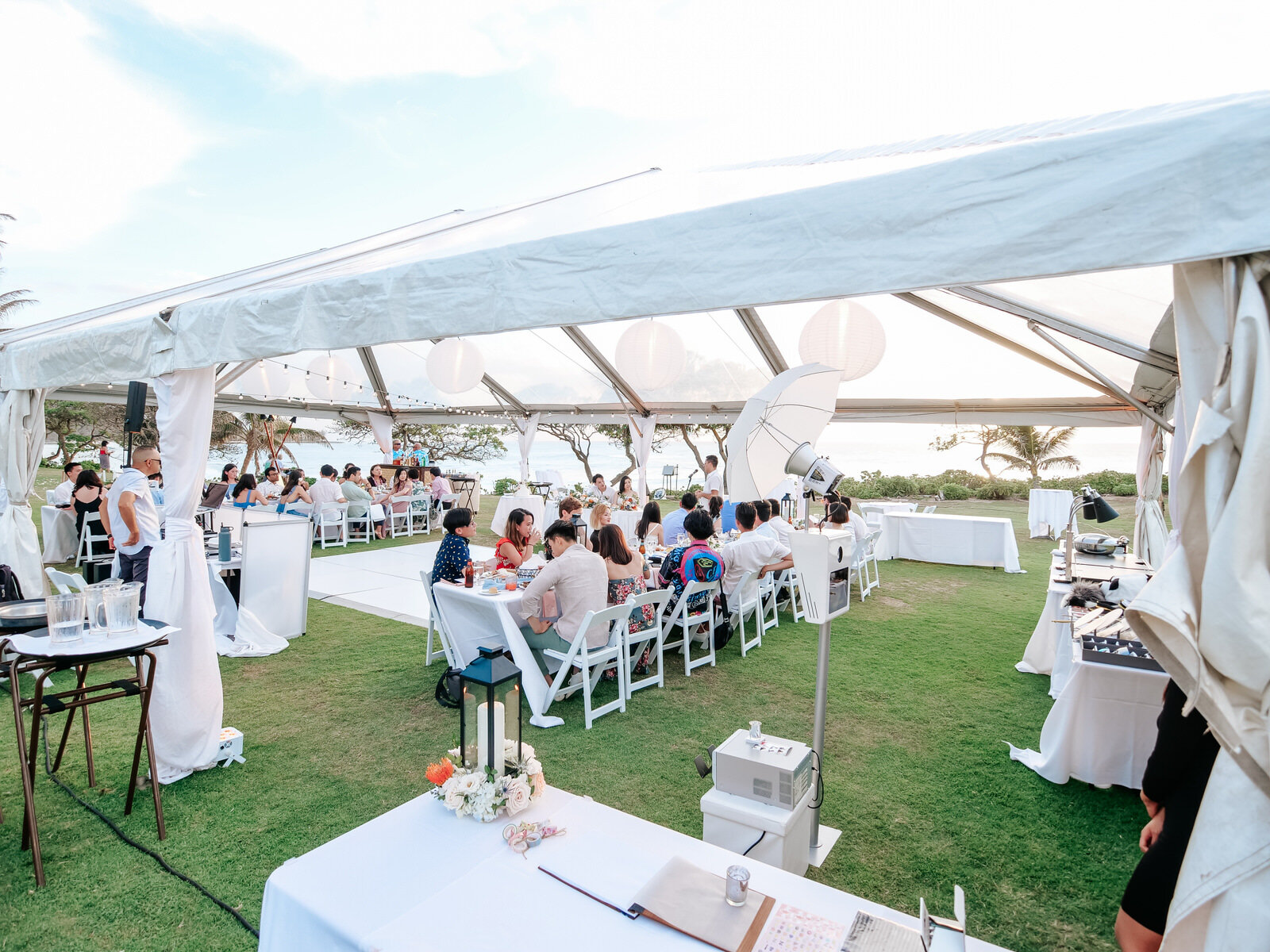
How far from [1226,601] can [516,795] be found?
1665 mm

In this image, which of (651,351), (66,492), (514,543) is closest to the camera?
(514,543)

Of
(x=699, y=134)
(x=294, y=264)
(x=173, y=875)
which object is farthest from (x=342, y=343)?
(x=699, y=134)

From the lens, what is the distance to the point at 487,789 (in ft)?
5.72

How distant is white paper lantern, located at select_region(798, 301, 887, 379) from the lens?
484cm

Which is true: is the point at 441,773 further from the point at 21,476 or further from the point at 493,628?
the point at 21,476

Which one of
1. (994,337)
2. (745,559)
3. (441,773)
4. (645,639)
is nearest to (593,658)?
(645,639)

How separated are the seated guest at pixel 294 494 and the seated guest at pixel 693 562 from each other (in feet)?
27.7

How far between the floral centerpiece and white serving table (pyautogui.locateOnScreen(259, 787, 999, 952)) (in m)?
0.03

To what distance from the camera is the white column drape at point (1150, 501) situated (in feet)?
A: 20.7

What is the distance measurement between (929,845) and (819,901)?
1.75 metres

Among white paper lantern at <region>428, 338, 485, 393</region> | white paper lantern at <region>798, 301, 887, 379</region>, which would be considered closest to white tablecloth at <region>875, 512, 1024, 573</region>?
white paper lantern at <region>798, 301, 887, 379</region>

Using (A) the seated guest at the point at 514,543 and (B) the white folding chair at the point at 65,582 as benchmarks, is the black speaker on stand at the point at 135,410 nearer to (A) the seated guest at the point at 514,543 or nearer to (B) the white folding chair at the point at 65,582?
(B) the white folding chair at the point at 65,582

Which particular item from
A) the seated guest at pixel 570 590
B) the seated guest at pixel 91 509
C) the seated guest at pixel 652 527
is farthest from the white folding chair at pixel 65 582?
the seated guest at pixel 652 527

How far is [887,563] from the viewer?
10312 millimetres
